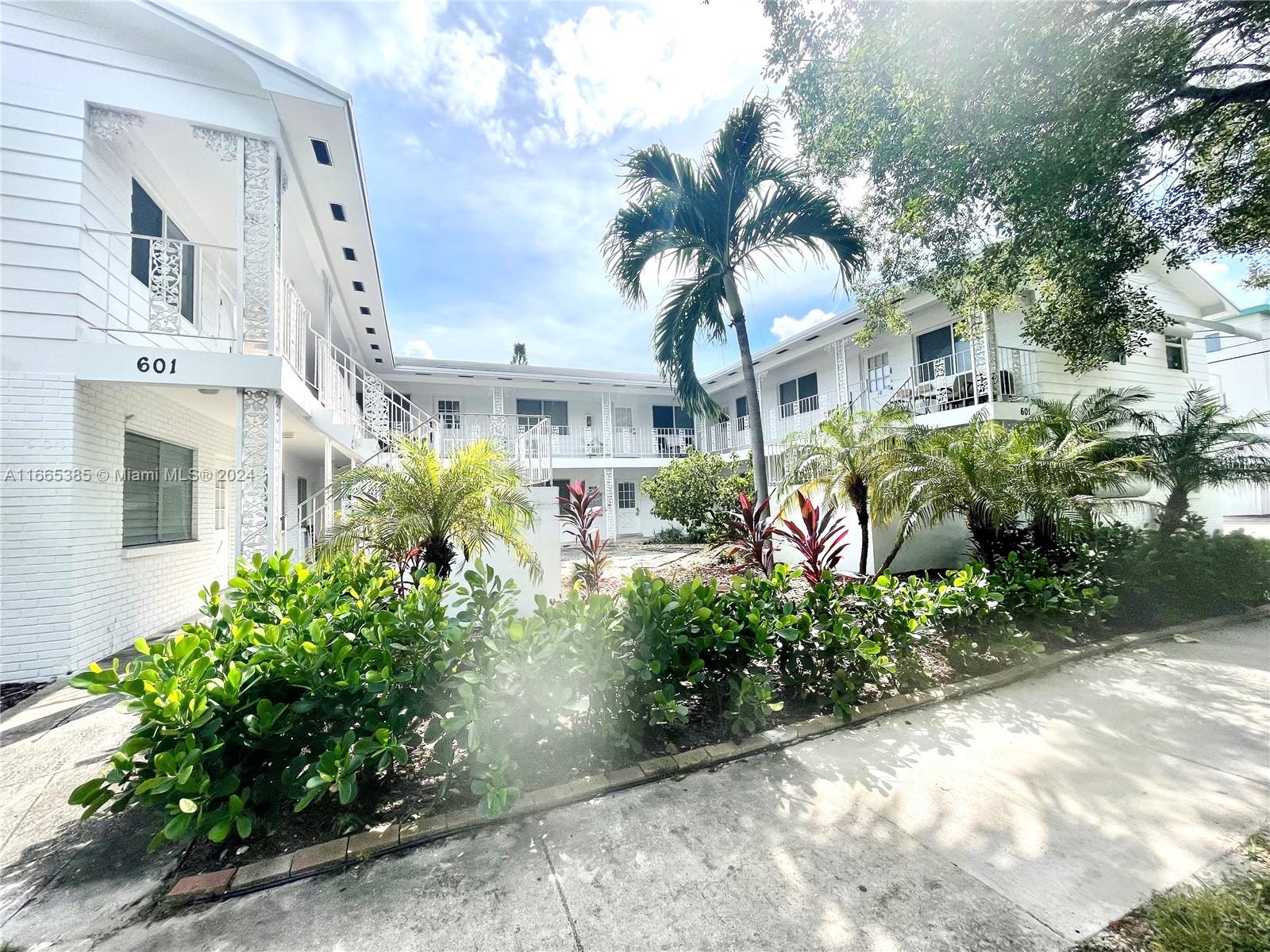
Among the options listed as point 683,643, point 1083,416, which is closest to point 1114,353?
point 1083,416

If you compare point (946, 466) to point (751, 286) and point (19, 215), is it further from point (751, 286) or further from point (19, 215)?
point (19, 215)

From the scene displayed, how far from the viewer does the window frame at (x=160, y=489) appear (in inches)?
211

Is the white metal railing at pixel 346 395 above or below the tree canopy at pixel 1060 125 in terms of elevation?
below

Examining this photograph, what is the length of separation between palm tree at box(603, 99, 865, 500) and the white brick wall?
654 cm

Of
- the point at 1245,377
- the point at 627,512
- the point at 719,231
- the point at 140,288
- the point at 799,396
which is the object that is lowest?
the point at 627,512

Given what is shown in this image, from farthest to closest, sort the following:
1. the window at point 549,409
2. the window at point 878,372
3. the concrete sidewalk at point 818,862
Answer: the window at point 549,409
the window at point 878,372
the concrete sidewalk at point 818,862

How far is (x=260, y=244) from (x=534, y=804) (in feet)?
19.4

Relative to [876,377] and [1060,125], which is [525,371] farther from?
[1060,125]

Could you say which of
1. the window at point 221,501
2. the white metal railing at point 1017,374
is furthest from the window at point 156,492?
the white metal railing at point 1017,374

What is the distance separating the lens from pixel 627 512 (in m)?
18.0

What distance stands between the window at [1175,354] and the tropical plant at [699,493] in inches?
411

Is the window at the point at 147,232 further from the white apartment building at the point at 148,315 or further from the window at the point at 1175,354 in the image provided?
the window at the point at 1175,354

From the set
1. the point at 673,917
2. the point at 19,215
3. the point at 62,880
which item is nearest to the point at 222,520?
the point at 19,215

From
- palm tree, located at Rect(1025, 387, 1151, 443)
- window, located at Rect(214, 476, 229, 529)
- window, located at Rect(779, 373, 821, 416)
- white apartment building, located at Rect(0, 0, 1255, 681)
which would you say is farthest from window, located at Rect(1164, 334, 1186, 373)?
window, located at Rect(214, 476, 229, 529)
